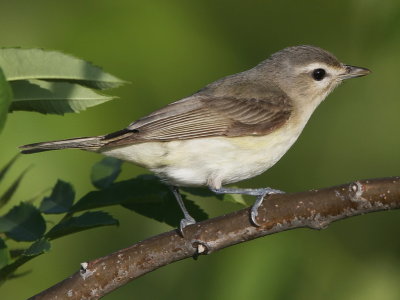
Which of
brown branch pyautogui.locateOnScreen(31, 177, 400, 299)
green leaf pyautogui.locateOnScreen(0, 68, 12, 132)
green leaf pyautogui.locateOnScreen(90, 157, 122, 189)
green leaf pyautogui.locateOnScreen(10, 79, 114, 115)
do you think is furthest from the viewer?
green leaf pyautogui.locateOnScreen(90, 157, 122, 189)

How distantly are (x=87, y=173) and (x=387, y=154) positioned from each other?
126 centimetres

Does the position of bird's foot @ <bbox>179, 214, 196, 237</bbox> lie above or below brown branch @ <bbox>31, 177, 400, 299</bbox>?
above

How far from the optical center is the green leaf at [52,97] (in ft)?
7.23

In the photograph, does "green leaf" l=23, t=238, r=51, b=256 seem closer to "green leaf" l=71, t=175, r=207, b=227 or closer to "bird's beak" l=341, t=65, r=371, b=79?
"green leaf" l=71, t=175, r=207, b=227

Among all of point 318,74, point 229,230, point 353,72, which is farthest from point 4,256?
point 318,74

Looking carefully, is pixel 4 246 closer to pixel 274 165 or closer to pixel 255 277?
pixel 255 277

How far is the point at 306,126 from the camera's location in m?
3.62

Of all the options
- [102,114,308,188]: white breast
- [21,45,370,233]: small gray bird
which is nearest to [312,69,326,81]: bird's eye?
[21,45,370,233]: small gray bird

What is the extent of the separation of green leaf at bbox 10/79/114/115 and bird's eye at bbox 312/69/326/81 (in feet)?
6.64

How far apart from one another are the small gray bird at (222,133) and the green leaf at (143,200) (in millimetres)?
503

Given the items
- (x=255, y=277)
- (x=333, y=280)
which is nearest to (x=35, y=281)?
(x=255, y=277)

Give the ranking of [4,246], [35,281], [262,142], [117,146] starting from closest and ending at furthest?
[4,246]
[35,281]
[117,146]
[262,142]

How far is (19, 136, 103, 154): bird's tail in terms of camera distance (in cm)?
280

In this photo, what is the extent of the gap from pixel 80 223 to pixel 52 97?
0.39 m
